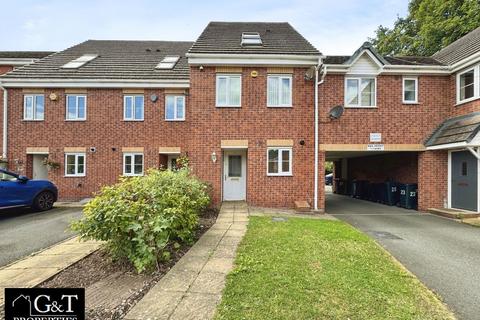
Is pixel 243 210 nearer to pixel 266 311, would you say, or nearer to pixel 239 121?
pixel 239 121

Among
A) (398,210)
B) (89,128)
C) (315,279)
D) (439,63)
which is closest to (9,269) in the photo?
(315,279)

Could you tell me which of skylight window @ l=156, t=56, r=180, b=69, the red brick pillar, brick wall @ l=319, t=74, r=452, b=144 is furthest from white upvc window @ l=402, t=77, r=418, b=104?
skylight window @ l=156, t=56, r=180, b=69

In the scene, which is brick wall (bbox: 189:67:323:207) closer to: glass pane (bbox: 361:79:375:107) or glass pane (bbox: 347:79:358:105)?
glass pane (bbox: 347:79:358:105)

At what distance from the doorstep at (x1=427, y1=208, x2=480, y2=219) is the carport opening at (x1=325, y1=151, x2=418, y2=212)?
1.22 metres

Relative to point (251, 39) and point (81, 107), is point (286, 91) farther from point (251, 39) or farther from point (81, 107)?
point (81, 107)

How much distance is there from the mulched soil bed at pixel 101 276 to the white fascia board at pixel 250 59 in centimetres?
785

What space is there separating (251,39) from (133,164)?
8.54m

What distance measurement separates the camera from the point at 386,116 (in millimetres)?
10984

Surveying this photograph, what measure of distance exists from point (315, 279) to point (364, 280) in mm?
745

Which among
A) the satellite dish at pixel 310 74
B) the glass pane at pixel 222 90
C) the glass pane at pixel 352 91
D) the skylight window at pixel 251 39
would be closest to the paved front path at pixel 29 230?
the glass pane at pixel 222 90

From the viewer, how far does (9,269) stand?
15.1 feet

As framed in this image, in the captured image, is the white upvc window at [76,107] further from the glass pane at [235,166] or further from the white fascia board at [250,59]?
the glass pane at [235,166]

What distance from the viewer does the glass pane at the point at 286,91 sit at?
11.0m

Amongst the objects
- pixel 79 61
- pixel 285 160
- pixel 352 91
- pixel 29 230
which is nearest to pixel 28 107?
pixel 79 61
